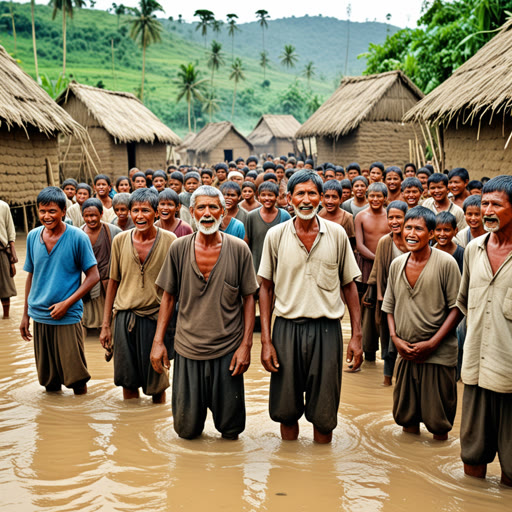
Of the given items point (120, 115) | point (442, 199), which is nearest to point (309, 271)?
point (442, 199)

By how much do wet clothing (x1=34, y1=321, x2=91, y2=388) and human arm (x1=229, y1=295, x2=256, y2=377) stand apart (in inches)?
64.0

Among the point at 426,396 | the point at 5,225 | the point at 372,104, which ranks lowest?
the point at 426,396

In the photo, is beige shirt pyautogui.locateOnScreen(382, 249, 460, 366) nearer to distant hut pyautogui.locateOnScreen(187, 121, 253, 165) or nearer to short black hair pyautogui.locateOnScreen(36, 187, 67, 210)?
short black hair pyautogui.locateOnScreen(36, 187, 67, 210)

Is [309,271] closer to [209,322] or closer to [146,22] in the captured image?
[209,322]

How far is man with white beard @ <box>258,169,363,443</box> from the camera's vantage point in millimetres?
4262

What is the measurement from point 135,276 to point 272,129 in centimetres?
4076

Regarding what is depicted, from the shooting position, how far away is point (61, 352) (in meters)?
5.18

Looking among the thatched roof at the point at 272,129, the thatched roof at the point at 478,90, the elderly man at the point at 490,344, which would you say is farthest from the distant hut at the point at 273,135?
the elderly man at the point at 490,344

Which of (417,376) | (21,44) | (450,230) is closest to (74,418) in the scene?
(417,376)

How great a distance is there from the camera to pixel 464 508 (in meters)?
3.49

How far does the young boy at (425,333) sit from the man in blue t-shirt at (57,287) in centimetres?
254

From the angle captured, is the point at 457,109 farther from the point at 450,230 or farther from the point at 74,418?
the point at 74,418

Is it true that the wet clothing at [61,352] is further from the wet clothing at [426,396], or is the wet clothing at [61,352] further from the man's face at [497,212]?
the man's face at [497,212]

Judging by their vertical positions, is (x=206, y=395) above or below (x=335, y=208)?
below
